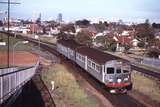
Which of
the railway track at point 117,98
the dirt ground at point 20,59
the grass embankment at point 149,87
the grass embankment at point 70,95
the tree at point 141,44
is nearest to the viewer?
the railway track at point 117,98

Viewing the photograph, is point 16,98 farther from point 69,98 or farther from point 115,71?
point 115,71

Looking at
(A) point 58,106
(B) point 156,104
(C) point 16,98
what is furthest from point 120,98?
(C) point 16,98

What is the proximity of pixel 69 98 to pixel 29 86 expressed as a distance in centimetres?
634

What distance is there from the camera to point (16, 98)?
23875 millimetres

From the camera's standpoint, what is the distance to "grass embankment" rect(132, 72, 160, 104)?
29.9 meters

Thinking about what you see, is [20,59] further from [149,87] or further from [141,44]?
[141,44]

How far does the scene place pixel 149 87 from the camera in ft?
112

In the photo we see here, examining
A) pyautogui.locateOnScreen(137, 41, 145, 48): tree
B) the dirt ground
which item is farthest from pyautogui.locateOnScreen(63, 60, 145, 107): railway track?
pyautogui.locateOnScreen(137, 41, 145, 48): tree

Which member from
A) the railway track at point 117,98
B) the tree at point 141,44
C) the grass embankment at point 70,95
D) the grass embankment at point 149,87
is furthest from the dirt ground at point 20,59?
the tree at point 141,44

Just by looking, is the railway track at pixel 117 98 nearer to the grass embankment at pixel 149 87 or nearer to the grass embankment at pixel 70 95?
the grass embankment at pixel 70 95

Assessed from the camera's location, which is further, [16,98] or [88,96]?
[88,96]

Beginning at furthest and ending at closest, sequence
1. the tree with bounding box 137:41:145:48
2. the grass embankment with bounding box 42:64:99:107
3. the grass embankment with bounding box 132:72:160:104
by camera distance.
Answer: the tree with bounding box 137:41:145:48 < the grass embankment with bounding box 132:72:160:104 < the grass embankment with bounding box 42:64:99:107

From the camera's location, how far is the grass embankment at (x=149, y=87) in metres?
29.9

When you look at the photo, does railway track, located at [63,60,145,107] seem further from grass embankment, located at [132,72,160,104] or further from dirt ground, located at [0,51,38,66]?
dirt ground, located at [0,51,38,66]
